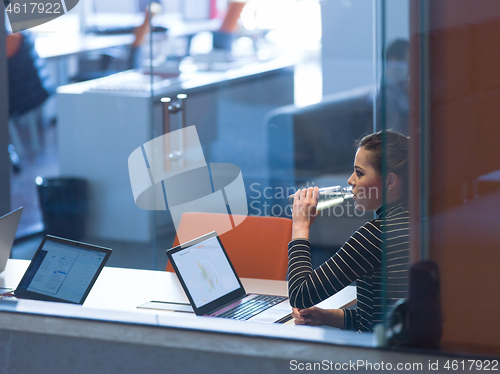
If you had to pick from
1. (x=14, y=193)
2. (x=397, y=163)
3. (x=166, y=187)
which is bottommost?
(x=14, y=193)

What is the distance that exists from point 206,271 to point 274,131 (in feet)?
7.30

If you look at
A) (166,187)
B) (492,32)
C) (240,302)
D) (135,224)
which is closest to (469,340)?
(492,32)

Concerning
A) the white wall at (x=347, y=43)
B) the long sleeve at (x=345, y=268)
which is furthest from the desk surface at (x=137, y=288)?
the white wall at (x=347, y=43)

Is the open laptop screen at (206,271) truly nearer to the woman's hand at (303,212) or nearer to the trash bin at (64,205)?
the woman's hand at (303,212)

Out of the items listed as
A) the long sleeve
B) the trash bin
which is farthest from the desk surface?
the trash bin

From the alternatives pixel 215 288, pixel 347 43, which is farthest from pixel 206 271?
pixel 347 43

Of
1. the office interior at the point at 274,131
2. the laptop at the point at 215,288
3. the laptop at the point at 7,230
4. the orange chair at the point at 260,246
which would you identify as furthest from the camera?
the orange chair at the point at 260,246

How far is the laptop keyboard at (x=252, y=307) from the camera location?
1944 millimetres

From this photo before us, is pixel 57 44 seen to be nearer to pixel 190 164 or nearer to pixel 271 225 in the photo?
pixel 190 164

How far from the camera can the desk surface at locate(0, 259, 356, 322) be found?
6.81 feet

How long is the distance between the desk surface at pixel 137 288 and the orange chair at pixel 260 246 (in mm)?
141

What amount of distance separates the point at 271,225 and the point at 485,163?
4.08ft

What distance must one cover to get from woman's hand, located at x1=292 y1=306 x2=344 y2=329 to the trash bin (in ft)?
9.76

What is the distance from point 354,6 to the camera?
12.3ft
